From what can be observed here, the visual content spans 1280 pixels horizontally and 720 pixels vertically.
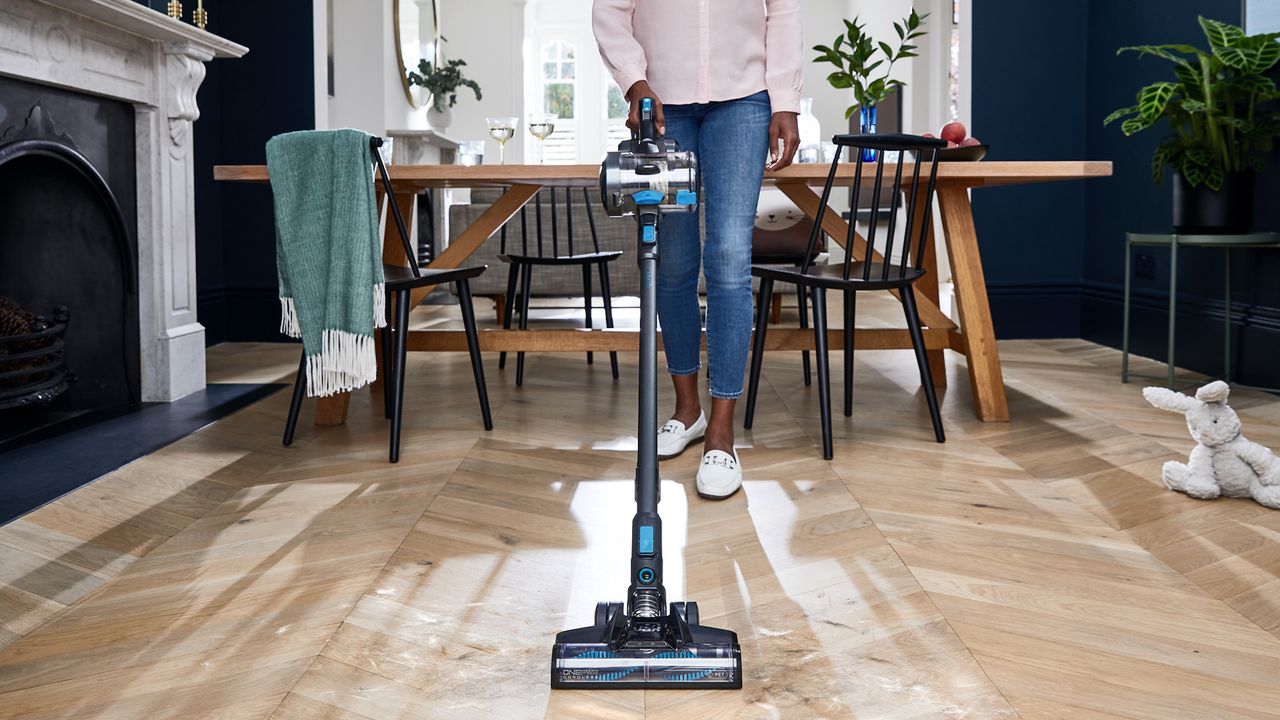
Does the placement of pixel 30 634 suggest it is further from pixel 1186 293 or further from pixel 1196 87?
pixel 1186 293

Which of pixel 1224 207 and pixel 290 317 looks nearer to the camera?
pixel 290 317

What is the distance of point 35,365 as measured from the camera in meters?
2.68

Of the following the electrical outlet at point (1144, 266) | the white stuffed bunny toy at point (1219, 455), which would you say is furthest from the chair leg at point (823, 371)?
the electrical outlet at point (1144, 266)

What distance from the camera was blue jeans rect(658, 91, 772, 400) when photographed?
81.4 inches

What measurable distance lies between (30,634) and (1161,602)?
1515 millimetres

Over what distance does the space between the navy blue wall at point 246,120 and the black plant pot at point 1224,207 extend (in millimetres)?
3429

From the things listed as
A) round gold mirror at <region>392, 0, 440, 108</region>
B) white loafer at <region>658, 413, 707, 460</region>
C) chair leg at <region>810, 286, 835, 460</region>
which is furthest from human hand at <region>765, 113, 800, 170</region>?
round gold mirror at <region>392, 0, 440, 108</region>

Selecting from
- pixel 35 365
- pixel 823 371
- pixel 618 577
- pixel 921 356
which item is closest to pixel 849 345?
pixel 921 356

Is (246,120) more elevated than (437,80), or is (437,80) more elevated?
(437,80)

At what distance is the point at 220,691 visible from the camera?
122cm

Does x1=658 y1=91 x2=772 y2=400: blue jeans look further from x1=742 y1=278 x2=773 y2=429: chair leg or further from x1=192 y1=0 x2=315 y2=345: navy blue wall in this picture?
x1=192 y1=0 x2=315 y2=345: navy blue wall

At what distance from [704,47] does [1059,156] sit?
311 centimetres

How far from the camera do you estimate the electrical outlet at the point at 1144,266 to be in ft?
13.6

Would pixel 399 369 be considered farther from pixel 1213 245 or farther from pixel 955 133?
pixel 1213 245
